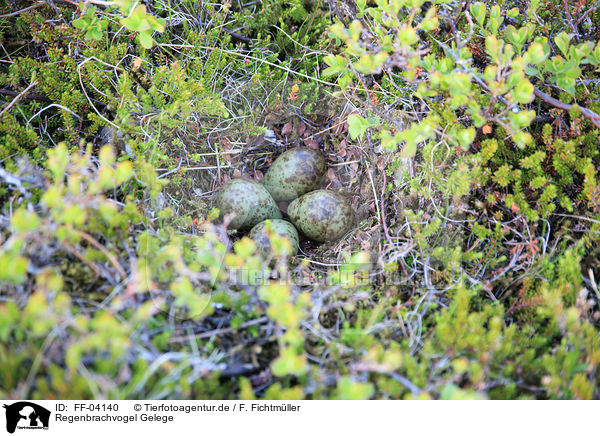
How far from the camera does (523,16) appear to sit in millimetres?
2475

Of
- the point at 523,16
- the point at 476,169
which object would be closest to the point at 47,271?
the point at 476,169

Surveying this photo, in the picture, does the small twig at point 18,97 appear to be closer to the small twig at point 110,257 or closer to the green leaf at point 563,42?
the small twig at point 110,257

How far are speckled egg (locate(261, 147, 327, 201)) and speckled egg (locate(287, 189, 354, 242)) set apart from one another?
0.50 ft

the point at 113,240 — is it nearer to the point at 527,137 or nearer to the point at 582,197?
the point at 527,137

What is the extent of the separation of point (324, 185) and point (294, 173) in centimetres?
29

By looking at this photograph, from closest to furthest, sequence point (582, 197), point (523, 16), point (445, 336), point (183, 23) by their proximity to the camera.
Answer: point (445, 336), point (582, 197), point (523, 16), point (183, 23)

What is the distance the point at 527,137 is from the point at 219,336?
1.56 metres

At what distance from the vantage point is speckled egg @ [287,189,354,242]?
253 centimetres

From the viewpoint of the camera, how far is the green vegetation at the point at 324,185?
140cm

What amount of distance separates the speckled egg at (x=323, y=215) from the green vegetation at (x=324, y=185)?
10 centimetres

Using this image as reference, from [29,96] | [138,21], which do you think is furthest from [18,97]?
[138,21]

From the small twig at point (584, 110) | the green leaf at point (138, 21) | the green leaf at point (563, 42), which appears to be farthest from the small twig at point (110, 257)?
the green leaf at point (563, 42)
